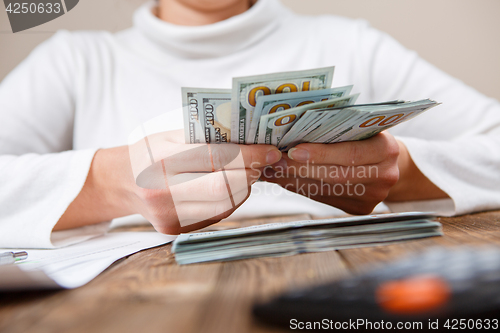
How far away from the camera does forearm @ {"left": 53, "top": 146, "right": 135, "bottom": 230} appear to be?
0.56m

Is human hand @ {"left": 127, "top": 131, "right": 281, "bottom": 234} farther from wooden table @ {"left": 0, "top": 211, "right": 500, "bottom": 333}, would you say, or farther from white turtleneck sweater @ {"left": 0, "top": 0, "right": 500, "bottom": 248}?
white turtleneck sweater @ {"left": 0, "top": 0, "right": 500, "bottom": 248}

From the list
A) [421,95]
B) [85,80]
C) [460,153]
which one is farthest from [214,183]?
[421,95]

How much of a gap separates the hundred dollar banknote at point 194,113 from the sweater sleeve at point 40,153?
Answer: 0.82ft

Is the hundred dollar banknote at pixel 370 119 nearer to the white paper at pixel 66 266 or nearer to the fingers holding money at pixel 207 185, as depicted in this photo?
the fingers holding money at pixel 207 185

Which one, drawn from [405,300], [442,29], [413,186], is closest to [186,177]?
[405,300]

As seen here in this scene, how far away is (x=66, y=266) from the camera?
37cm

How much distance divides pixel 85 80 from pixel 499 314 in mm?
1099

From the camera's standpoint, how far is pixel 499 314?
0.52ft

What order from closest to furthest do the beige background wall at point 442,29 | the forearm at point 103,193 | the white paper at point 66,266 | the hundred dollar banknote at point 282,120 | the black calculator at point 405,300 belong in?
the black calculator at point 405,300 < the white paper at point 66,266 < the hundred dollar banknote at point 282,120 < the forearm at point 103,193 < the beige background wall at point 442,29

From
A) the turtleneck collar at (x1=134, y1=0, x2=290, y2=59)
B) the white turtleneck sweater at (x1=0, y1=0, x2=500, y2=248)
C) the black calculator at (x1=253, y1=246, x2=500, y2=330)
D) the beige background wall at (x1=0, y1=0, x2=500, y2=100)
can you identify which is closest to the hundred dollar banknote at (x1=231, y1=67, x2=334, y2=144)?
the black calculator at (x1=253, y1=246, x2=500, y2=330)

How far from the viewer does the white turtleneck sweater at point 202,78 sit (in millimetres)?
888

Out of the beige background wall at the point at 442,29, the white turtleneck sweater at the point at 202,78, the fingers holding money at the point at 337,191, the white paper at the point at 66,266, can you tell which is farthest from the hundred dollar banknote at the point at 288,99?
the beige background wall at the point at 442,29

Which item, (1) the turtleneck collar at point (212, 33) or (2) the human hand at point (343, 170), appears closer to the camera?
(2) the human hand at point (343, 170)

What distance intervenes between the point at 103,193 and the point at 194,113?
283mm
